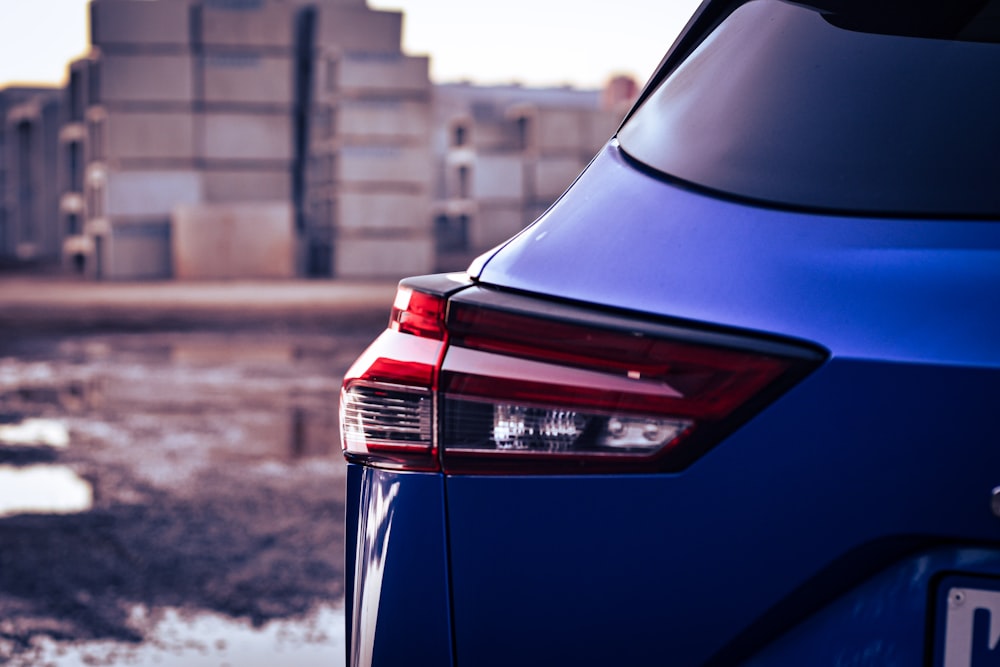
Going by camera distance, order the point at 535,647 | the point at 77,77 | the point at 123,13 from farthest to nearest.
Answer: the point at 77,77, the point at 123,13, the point at 535,647

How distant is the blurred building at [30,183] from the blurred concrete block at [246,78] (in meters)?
16.1

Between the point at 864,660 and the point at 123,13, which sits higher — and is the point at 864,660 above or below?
below

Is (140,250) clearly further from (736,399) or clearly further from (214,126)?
(736,399)

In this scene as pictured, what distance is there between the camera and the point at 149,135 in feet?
75.2

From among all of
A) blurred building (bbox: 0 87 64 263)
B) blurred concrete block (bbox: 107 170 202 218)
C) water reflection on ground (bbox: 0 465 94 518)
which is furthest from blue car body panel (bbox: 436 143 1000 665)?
blurred building (bbox: 0 87 64 263)

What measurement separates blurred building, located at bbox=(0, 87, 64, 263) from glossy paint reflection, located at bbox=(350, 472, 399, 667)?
124 ft

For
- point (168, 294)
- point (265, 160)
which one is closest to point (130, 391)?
point (168, 294)

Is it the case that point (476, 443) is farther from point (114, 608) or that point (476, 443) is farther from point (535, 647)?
point (114, 608)

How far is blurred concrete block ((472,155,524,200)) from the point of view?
3153 cm

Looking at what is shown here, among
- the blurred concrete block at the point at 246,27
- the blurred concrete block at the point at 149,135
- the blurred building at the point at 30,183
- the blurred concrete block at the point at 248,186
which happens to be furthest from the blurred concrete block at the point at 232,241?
the blurred building at the point at 30,183

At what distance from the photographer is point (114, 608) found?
333cm

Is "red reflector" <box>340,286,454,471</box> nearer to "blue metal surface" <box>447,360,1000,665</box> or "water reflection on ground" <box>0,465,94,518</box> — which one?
"blue metal surface" <box>447,360,1000,665</box>

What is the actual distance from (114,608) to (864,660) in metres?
2.73

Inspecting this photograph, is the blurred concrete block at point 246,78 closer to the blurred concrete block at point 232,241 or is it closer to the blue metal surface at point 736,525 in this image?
the blurred concrete block at point 232,241
